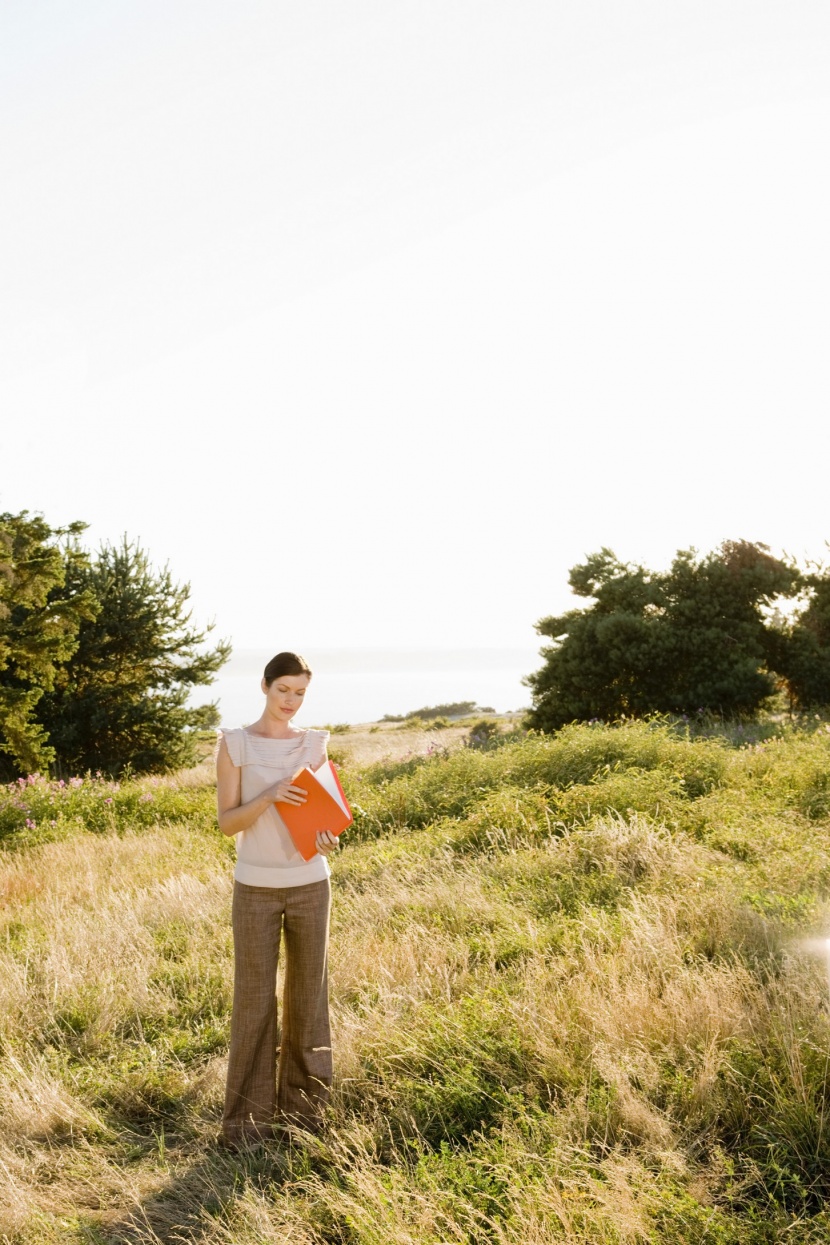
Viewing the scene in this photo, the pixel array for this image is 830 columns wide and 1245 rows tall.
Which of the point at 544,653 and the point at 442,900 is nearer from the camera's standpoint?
Result: the point at 442,900

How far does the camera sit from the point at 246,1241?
3191mm

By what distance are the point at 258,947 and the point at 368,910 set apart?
9.98 ft

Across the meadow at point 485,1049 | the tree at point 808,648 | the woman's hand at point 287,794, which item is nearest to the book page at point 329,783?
the woman's hand at point 287,794

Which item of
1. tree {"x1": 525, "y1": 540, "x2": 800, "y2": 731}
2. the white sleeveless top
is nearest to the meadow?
the white sleeveless top

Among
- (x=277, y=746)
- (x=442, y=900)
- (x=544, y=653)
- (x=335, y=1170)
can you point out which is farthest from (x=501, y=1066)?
(x=544, y=653)

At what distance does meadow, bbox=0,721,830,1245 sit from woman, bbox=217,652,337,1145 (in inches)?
8.1

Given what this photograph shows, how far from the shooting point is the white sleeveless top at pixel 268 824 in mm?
4172

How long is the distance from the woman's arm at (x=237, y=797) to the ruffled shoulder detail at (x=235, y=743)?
0.06 ft

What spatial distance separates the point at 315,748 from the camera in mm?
4336

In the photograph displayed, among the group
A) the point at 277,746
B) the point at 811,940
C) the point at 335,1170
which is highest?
the point at 277,746

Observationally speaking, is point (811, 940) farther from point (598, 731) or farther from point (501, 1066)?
point (598, 731)

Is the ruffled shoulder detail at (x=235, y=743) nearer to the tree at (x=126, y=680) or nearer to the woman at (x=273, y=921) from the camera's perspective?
the woman at (x=273, y=921)

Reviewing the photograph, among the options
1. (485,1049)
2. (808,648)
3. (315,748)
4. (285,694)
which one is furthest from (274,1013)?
(808,648)

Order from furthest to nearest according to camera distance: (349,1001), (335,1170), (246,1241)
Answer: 1. (349,1001)
2. (335,1170)
3. (246,1241)
